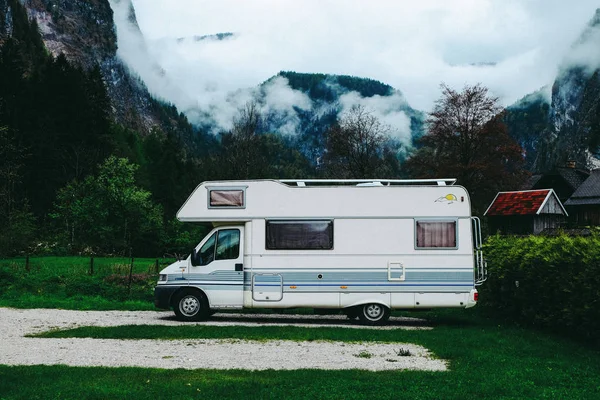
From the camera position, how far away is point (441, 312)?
19.3 meters

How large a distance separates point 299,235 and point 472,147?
46507 mm

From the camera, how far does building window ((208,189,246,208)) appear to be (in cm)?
1642

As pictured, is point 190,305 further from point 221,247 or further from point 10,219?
point 10,219

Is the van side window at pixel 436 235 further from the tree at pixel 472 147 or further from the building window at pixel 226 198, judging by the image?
the tree at pixel 472 147

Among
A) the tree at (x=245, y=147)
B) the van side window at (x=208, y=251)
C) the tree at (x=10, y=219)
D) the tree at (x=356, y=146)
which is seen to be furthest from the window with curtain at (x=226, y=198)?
the tree at (x=356, y=146)

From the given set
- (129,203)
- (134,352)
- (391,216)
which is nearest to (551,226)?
(129,203)

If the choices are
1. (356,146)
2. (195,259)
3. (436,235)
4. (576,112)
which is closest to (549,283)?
(436,235)

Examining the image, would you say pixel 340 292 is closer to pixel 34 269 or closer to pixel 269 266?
pixel 269 266

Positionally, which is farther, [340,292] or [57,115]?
[57,115]

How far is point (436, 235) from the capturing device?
1617 cm

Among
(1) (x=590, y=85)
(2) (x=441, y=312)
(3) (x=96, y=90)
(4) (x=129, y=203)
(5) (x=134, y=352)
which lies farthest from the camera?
(1) (x=590, y=85)

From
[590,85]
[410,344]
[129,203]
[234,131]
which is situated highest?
[590,85]

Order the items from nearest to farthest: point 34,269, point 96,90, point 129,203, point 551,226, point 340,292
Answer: point 340,292 → point 34,269 → point 129,203 → point 551,226 → point 96,90

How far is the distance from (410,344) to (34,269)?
57.2ft
